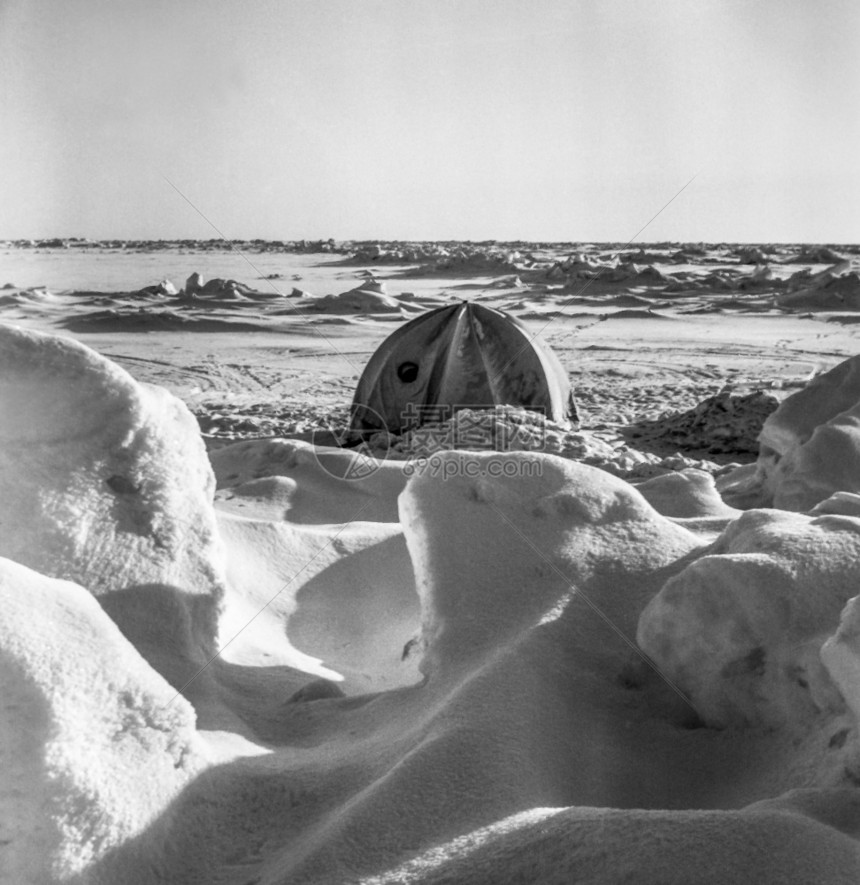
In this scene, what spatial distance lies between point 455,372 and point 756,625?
15.6 feet

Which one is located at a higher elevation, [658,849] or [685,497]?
[658,849]

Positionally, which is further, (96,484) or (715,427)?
(715,427)

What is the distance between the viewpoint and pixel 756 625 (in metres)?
1.39

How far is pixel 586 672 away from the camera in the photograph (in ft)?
4.93

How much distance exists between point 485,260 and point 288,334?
33.0 ft

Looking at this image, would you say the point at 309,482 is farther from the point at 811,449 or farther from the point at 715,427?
the point at 715,427

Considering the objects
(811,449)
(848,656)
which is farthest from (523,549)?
(811,449)

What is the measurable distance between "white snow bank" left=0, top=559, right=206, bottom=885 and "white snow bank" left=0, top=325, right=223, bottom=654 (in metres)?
0.29

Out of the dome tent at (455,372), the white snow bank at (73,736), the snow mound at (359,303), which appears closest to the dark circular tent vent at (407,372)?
the dome tent at (455,372)

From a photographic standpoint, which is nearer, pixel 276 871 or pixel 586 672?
pixel 276 871

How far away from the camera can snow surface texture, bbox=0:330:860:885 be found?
105 centimetres

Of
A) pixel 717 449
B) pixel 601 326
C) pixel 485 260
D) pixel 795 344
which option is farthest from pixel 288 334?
pixel 485 260

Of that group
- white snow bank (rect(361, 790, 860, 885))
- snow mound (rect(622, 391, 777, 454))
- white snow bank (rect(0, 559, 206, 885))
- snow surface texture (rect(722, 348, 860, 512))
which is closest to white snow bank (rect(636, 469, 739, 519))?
snow surface texture (rect(722, 348, 860, 512))

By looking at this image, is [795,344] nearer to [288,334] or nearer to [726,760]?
[288,334]
